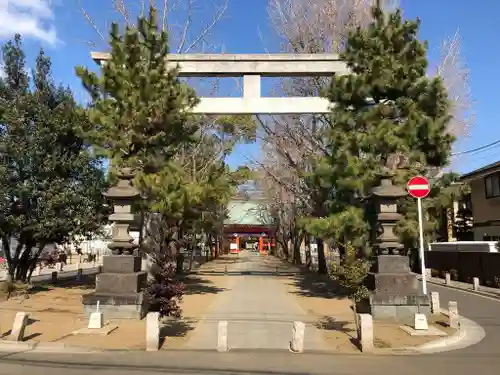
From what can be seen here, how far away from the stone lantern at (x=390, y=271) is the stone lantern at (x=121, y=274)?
617 centimetres

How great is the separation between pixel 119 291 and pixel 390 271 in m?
7.21

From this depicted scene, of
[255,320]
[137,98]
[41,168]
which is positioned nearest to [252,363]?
[255,320]

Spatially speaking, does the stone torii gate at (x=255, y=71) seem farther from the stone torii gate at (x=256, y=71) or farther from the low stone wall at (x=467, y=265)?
the low stone wall at (x=467, y=265)

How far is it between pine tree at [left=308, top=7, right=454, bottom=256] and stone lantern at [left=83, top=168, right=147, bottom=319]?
5.66 m

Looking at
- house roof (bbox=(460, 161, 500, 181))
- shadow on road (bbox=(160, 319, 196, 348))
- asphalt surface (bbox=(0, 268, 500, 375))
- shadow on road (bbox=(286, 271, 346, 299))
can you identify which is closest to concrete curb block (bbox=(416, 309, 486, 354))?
asphalt surface (bbox=(0, 268, 500, 375))

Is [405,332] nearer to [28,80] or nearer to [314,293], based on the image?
[314,293]

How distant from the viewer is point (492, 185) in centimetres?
2905

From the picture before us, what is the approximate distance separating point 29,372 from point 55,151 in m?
12.4

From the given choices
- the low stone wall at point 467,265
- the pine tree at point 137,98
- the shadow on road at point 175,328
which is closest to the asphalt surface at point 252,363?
the shadow on road at point 175,328

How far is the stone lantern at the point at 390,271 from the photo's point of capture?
1292 centimetres

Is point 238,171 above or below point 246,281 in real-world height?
above

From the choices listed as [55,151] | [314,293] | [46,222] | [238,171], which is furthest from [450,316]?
[238,171]

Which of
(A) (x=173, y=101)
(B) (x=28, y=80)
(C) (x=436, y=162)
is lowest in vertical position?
(C) (x=436, y=162)

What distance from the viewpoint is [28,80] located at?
1956 cm
